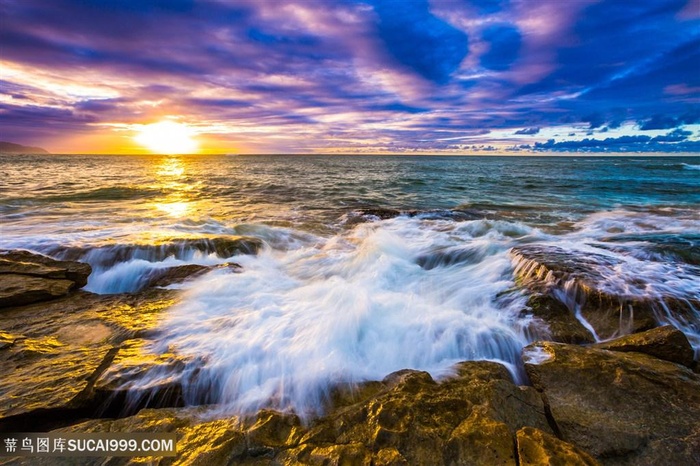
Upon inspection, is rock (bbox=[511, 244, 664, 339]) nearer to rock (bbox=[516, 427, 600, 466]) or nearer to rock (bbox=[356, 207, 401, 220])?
rock (bbox=[516, 427, 600, 466])

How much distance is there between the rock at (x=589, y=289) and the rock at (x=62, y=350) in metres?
6.17

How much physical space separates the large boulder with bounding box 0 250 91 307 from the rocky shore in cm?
39

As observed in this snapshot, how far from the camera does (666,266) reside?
653 centimetres

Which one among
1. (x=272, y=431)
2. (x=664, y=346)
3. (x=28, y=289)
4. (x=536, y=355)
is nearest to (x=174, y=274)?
(x=28, y=289)

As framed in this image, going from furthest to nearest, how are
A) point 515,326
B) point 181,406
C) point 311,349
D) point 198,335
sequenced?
point 515,326 < point 198,335 < point 311,349 < point 181,406

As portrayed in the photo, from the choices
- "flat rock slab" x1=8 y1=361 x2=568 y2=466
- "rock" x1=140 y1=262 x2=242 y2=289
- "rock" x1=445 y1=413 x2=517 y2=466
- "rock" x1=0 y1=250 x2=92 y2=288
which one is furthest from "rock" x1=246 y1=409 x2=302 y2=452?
"rock" x1=0 y1=250 x2=92 y2=288

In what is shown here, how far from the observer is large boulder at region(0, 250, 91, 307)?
515cm

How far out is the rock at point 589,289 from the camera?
467 centimetres

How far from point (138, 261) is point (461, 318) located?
664 cm

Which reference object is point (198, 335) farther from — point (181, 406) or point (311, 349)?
point (311, 349)

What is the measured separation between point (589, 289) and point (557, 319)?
0.92 metres

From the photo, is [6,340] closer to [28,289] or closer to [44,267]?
[28,289]

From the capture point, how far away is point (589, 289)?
523cm

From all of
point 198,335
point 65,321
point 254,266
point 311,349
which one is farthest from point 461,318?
point 65,321
